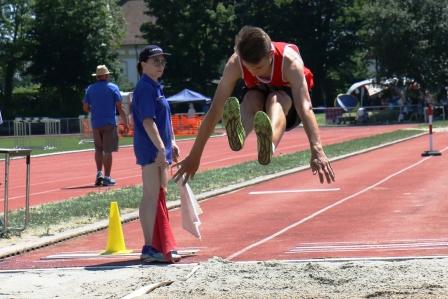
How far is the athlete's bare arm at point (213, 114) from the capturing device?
6.70 meters

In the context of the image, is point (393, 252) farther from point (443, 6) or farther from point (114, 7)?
point (114, 7)

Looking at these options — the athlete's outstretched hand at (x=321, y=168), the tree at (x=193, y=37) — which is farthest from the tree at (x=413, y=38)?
the athlete's outstretched hand at (x=321, y=168)

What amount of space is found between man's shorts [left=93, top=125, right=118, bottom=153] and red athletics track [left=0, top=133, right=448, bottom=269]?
2.52 metres

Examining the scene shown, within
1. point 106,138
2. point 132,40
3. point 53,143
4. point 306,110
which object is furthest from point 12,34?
point 306,110

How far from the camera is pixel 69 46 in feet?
205

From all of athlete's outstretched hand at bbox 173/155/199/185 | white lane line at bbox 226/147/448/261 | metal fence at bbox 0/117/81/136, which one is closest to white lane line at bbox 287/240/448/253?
white lane line at bbox 226/147/448/261

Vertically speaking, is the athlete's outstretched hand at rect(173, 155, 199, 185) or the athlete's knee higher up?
the athlete's knee

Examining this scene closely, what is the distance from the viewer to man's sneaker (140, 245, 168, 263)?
8.94 m

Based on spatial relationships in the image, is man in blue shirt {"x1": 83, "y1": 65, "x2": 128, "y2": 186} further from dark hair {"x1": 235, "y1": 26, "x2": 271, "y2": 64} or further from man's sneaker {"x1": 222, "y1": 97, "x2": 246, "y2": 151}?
dark hair {"x1": 235, "y1": 26, "x2": 271, "y2": 64}

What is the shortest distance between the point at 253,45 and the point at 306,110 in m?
0.56

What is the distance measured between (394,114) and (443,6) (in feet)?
→ 21.0

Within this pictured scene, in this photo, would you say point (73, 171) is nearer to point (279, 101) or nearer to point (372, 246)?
point (372, 246)

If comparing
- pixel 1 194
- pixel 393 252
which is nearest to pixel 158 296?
pixel 393 252

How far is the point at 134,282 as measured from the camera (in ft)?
25.9
